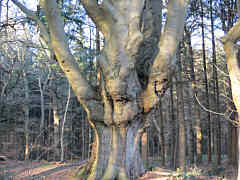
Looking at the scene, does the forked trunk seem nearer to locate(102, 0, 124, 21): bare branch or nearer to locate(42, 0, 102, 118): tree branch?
locate(42, 0, 102, 118): tree branch

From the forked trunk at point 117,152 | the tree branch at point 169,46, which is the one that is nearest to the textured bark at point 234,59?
the tree branch at point 169,46

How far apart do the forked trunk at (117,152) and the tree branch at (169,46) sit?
3.49 ft

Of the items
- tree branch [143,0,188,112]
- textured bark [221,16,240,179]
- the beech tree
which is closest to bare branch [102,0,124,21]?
the beech tree

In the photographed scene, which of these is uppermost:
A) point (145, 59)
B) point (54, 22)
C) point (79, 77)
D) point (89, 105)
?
point (54, 22)

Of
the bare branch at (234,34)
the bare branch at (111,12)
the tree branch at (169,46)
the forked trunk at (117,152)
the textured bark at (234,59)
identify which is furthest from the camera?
the forked trunk at (117,152)

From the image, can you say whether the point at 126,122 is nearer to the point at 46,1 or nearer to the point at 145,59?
the point at 145,59

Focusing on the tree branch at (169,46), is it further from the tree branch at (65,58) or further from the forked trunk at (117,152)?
the tree branch at (65,58)

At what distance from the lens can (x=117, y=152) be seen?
20.1 feet

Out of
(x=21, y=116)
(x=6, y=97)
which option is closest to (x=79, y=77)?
(x=6, y=97)

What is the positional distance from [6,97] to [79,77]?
936 cm

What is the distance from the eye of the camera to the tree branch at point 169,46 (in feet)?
19.2

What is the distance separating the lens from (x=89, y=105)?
643cm

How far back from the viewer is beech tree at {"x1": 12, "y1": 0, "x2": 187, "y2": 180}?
5.87 meters

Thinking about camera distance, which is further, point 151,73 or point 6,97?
point 6,97
